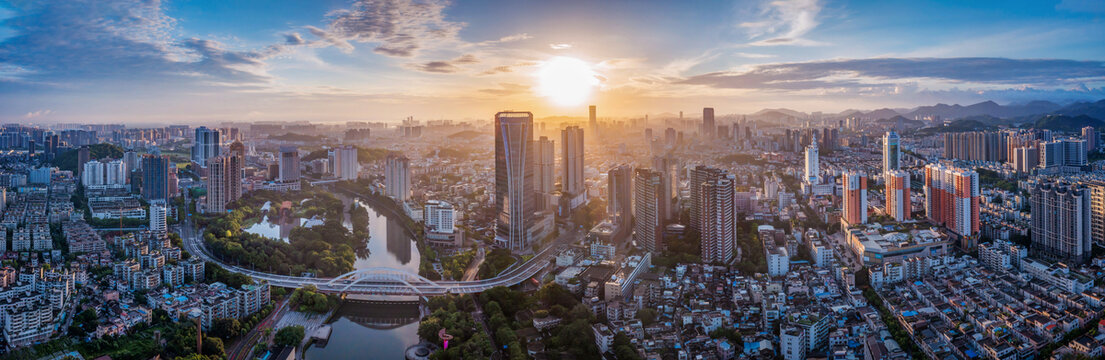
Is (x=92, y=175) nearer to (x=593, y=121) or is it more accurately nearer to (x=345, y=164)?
(x=345, y=164)

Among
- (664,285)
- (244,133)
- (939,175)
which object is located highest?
(244,133)

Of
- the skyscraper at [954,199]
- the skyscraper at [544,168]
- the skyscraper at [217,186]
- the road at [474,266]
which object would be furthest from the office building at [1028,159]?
the skyscraper at [217,186]

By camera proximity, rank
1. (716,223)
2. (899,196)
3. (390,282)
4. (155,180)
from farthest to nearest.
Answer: (155,180) → (899,196) → (716,223) → (390,282)

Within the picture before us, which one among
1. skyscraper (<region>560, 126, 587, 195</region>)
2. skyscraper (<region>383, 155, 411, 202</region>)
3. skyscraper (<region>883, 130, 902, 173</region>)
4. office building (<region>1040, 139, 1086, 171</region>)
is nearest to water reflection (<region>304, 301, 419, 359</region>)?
skyscraper (<region>560, 126, 587, 195</region>)

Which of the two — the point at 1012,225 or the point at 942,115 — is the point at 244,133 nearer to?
the point at 1012,225

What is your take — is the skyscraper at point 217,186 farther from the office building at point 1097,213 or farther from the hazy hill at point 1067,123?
the hazy hill at point 1067,123

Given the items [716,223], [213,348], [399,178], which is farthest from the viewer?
[399,178]

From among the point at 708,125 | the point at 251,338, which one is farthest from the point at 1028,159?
the point at 251,338

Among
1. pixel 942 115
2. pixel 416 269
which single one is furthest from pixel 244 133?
pixel 942 115
